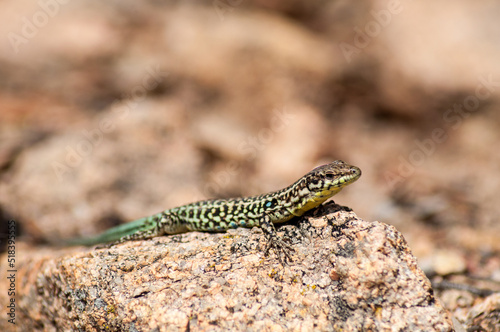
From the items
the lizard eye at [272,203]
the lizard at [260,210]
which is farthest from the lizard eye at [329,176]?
the lizard eye at [272,203]

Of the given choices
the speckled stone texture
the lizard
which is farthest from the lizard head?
the speckled stone texture

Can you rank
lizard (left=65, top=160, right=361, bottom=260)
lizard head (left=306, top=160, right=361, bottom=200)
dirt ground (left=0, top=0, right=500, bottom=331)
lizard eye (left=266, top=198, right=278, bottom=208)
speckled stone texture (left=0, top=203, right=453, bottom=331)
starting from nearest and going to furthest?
1. speckled stone texture (left=0, top=203, right=453, bottom=331)
2. lizard head (left=306, top=160, right=361, bottom=200)
3. lizard (left=65, top=160, right=361, bottom=260)
4. lizard eye (left=266, top=198, right=278, bottom=208)
5. dirt ground (left=0, top=0, right=500, bottom=331)

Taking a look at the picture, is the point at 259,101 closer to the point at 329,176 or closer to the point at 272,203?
the point at 272,203

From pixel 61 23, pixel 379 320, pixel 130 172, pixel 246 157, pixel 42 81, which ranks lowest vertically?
pixel 379 320

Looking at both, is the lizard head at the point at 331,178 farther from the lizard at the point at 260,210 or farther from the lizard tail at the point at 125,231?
the lizard tail at the point at 125,231

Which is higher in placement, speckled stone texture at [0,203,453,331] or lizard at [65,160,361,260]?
lizard at [65,160,361,260]

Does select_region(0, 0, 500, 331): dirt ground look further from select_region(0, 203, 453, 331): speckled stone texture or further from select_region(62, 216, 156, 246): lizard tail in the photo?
select_region(0, 203, 453, 331): speckled stone texture

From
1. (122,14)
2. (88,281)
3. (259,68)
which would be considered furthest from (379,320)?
(122,14)

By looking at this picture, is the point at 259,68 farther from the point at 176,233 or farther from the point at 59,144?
the point at 176,233

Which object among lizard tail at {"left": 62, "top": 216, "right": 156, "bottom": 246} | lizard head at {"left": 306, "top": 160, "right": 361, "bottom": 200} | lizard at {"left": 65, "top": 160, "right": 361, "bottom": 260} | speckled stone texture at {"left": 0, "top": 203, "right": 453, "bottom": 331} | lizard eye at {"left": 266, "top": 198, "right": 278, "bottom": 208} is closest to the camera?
speckled stone texture at {"left": 0, "top": 203, "right": 453, "bottom": 331}
